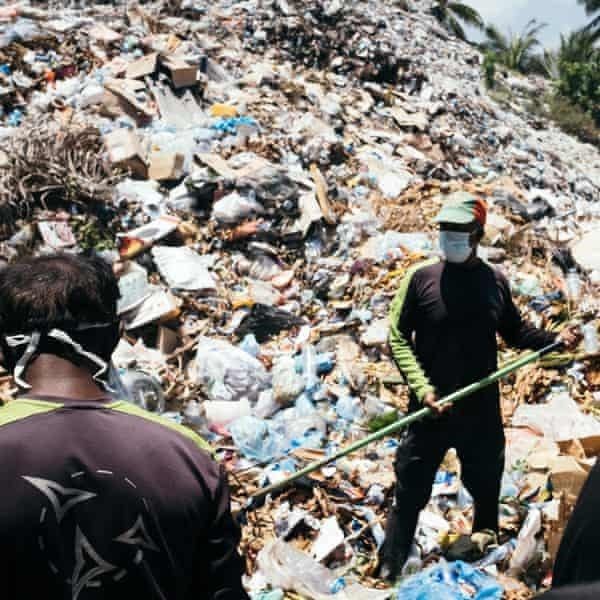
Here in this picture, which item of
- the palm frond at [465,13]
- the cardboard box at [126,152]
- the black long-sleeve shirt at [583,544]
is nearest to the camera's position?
the black long-sleeve shirt at [583,544]

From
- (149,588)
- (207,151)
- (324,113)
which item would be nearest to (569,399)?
(149,588)

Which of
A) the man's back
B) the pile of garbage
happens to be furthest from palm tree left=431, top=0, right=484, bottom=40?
the man's back

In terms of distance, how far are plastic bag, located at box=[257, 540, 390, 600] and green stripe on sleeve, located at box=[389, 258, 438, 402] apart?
2.71ft

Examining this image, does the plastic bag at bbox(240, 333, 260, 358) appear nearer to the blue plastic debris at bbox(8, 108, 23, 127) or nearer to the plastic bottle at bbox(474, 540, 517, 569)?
the plastic bottle at bbox(474, 540, 517, 569)

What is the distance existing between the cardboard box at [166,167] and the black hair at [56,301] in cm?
447

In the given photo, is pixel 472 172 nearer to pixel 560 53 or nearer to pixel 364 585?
pixel 364 585

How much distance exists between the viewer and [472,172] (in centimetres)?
834

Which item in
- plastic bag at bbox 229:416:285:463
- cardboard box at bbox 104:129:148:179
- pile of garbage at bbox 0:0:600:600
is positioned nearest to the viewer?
pile of garbage at bbox 0:0:600:600

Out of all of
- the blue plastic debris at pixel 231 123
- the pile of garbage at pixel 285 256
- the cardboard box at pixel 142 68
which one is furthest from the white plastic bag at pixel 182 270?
the cardboard box at pixel 142 68

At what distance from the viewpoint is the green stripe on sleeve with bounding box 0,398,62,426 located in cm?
105

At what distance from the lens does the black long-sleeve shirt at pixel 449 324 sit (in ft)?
7.77

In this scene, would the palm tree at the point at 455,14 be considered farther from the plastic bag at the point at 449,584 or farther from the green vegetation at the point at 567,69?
the plastic bag at the point at 449,584

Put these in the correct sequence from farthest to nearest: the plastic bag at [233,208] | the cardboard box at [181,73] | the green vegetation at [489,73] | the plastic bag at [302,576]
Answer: the green vegetation at [489,73] → the cardboard box at [181,73] → the plastic bag at [233,208] → the plastic bag at [302,576]

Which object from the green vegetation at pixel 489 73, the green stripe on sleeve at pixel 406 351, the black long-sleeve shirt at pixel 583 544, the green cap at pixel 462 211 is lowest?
the green stripe on sleeve at pixel 406 351
